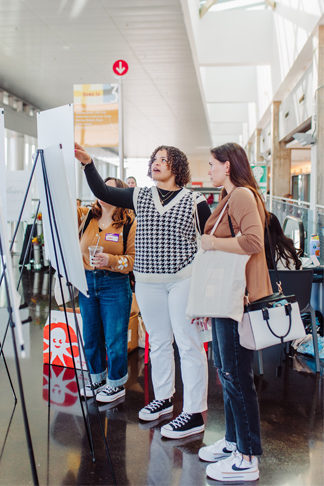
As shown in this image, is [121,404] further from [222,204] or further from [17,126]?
[17,126]

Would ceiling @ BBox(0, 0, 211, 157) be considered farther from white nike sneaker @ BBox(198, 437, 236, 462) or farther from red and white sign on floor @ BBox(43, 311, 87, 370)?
white nike sneaker @ BBox(198, 437, 236, 462)

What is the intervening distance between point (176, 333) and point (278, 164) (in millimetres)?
11272

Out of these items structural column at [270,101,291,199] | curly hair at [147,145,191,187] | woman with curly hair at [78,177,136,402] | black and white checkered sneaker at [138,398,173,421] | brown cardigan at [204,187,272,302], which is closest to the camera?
brown cardigan at [204,187,272,302]

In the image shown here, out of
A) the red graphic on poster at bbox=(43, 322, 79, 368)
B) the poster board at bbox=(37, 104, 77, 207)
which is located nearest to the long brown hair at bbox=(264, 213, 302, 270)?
the poster board at bbox=(37, 104, 77, 207)

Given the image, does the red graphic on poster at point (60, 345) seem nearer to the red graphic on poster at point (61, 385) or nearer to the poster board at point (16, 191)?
the red graphic on poster at point (61, 385)

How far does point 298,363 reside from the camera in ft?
11.5

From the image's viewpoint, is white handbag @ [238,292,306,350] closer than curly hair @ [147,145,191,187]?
Yes

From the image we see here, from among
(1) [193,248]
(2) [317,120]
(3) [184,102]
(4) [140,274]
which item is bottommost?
(4) [140,274]

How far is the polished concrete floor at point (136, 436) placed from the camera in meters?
1.95

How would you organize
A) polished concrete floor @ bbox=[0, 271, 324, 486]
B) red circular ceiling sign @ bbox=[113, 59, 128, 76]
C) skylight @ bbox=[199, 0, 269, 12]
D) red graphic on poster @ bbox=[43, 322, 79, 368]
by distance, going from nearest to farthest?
polished concrete floor @ bbox=[0, 271, 324, 486] < red graphic on poster @ bbox=[43, 322, 79, 368] < red circular ceiling sign @ bbox=[113, 59, 128, 76] < skylight @ bbox=[199, 0, 269, 12]

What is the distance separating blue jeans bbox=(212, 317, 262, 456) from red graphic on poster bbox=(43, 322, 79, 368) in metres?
1.56

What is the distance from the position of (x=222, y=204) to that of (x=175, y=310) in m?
0.67

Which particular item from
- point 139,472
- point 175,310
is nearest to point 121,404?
point 139,472

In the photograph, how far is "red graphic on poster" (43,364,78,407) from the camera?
275 cm
